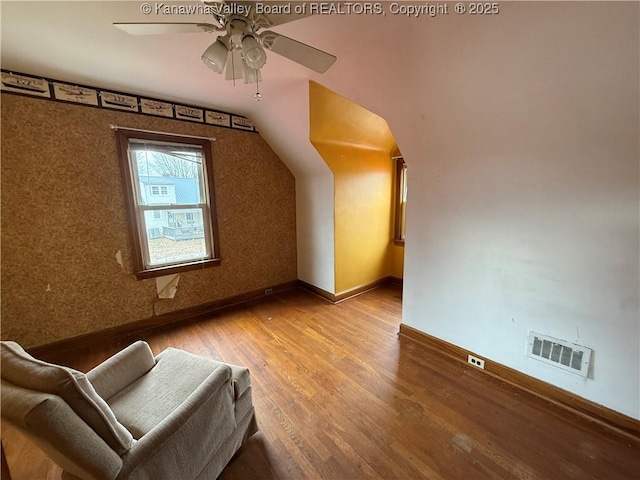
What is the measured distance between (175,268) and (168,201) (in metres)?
0.77

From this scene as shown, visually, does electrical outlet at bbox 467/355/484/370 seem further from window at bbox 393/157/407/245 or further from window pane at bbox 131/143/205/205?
window pane at bbox 131/143/205/205

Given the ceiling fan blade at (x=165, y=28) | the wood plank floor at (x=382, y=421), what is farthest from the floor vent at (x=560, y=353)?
the ceiling fan blade at (x=165, y=28)

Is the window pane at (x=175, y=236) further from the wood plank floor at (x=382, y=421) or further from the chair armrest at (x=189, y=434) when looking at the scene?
the chair armrest at (x=189, y=434)

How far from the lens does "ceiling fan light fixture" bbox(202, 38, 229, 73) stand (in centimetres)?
125

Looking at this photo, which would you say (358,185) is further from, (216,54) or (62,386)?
(62,386)

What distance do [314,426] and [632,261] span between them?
2142 millimetres

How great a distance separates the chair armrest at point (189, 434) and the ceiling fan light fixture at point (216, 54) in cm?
155

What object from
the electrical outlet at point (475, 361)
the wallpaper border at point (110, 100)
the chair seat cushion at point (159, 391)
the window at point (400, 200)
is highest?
the wallpaper border at point (110, 100)

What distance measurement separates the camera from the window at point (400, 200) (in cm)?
400

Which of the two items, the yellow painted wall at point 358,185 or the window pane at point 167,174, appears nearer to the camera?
the window pane at point 167,174

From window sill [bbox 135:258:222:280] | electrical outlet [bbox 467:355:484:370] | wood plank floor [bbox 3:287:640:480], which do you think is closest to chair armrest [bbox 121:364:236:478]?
wood plank floor [bbox 3:287:640:480]

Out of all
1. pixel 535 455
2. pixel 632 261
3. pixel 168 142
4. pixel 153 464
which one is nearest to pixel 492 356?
pixel 535 455

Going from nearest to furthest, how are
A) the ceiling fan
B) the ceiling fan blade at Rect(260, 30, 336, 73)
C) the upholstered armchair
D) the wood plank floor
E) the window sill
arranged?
the upholstered armchair → the ceiling fan → the ceiling fan blade at Rect(260, 30, 336, 73) → the wood plank floor → the window sill

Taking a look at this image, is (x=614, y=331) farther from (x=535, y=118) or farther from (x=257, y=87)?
(x=257, y=87)
